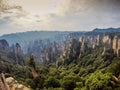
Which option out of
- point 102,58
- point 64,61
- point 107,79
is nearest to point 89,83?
point 107,79

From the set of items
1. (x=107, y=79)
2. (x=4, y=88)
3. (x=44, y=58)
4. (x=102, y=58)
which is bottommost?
(x=44, y=58)

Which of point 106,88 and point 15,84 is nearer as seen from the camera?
point 15,84

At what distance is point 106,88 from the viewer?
32438 mm

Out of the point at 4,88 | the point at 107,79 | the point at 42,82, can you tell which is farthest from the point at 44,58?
the point at 4,88

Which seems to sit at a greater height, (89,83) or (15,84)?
(15,84)

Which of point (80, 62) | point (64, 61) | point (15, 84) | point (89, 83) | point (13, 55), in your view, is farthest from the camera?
point (13, 55)

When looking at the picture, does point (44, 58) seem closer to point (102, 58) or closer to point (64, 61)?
point (64, 61)

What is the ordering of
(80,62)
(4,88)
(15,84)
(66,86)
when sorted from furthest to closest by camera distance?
(80,62) → (66,86) → (15,84) → (4,88)

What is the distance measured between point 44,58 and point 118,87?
327 feet

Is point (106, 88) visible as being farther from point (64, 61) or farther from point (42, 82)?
point (64, 61)

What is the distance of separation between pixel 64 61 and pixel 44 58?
122 feet

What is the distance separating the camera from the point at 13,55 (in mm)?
125625

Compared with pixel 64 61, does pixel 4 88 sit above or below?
above

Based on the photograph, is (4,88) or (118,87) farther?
(118,87)
